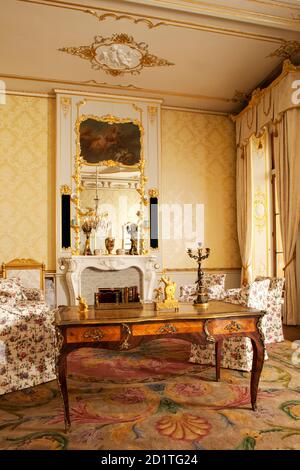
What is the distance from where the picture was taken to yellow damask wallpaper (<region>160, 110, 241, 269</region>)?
309 inches

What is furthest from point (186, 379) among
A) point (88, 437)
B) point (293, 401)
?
point (88, 437)

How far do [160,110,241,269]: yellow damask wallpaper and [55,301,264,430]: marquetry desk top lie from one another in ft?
15.5

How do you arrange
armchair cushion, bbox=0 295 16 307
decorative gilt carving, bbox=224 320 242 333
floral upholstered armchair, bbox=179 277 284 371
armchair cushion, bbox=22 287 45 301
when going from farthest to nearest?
1. armchair cushion, bbox=22 287 45 301
2. floral upholstered armchair, bbox=179 277 284 371
3. armchair cushion, bbox=0 295 16 307
4. decorative gilt carving, bbox=224 320 242 333

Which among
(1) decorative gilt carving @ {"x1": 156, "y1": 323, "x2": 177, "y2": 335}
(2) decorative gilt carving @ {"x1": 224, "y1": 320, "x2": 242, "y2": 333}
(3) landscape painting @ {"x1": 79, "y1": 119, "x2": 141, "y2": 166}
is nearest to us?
(1) decorative gilt carving @ {"x1": 156, "y1": 323, "x2": 177, "y2": 335}

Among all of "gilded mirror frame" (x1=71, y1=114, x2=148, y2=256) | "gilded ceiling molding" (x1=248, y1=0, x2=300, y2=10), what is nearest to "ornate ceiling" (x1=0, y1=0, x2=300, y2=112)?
"gilded ceiling molding" (x1=248, y1=0, x2=300, y2=10)

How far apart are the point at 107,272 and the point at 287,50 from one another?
4.79m

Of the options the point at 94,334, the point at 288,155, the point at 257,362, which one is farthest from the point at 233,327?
the point at 288,155

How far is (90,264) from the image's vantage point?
23.3 feet

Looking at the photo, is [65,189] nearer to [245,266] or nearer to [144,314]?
[245,266]

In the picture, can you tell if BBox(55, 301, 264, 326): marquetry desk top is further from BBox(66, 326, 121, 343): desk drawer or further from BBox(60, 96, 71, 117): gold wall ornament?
BBox(60, 96, 71, 117): gold wall ornament

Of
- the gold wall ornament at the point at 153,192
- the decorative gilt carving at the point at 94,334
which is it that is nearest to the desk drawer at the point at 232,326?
the decorative gilt carving at the point at 94,334

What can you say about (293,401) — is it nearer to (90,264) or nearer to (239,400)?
(239,400)

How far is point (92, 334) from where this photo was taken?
8.91 ft

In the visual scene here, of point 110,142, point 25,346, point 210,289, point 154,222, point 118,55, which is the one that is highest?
point 118,55
